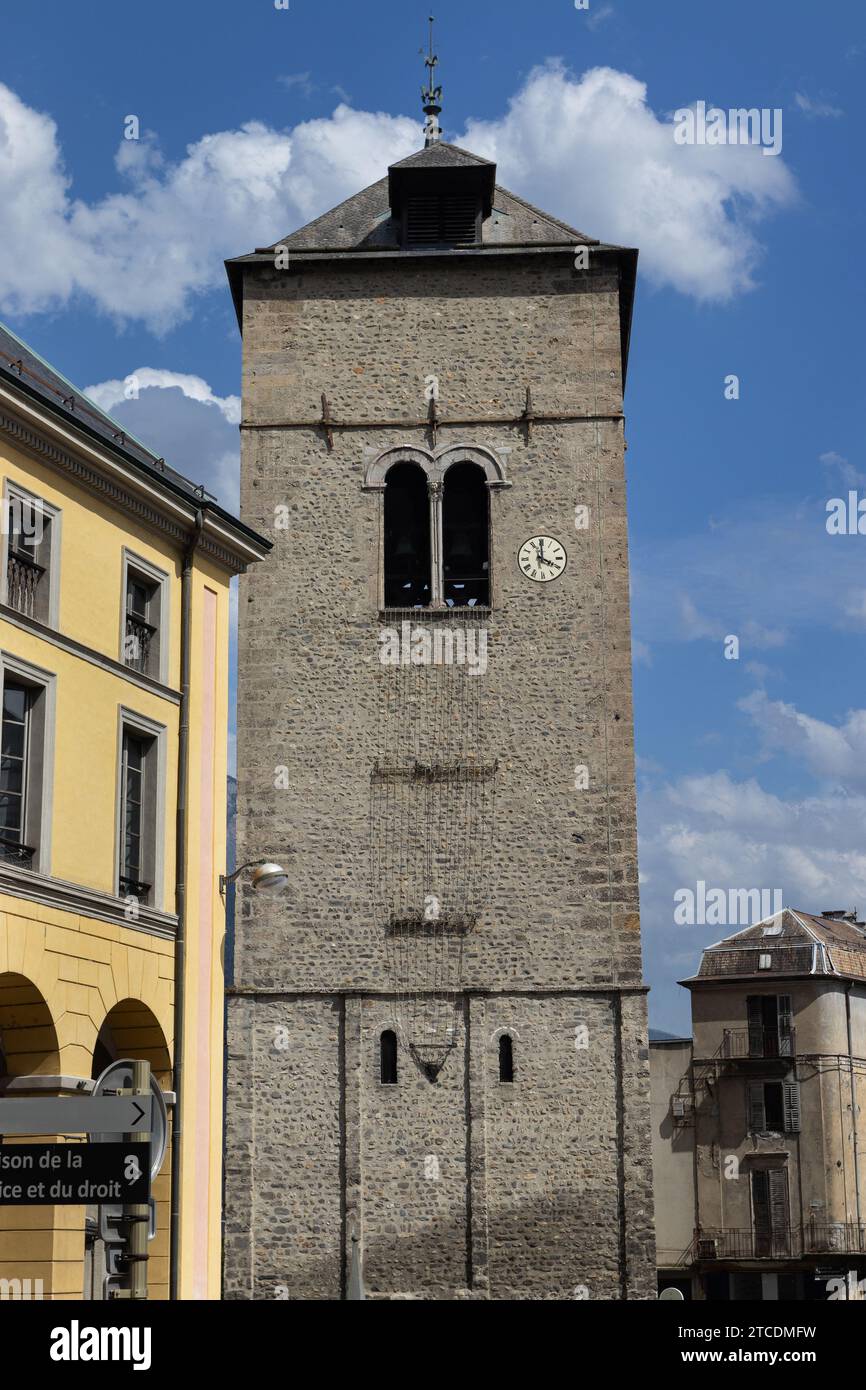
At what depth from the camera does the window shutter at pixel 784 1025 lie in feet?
167

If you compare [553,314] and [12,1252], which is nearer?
[12,1252]

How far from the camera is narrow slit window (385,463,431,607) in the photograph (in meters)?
34.7

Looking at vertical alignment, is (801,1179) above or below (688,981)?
below

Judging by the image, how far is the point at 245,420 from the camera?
3494 centimetres

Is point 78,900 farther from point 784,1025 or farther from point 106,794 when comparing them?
point 784,1025

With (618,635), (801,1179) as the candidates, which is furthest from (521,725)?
(801,1179)

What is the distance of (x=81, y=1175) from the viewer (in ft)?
36.1

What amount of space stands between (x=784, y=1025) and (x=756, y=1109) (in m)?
2.42

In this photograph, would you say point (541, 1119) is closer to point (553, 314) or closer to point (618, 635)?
point (618, 635)

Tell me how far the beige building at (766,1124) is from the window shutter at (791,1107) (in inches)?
1.4

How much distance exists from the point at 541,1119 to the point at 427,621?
8.54 m

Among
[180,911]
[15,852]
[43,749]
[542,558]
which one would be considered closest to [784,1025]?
[542,558]
